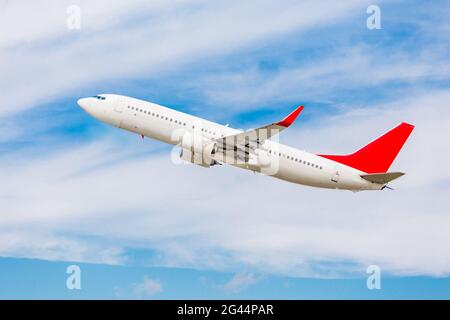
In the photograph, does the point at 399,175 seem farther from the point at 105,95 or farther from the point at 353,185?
the point at 105,95

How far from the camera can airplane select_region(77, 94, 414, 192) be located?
108500 millimetres

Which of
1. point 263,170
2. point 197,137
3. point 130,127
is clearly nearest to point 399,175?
point 263,170

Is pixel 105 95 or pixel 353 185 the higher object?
pixel 105 95

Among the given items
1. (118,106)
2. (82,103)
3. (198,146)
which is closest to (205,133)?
(198,146)

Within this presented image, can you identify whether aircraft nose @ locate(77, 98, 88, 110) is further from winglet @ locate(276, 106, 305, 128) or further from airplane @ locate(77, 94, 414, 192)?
winglet @ locate(276, 106, 305, 128)

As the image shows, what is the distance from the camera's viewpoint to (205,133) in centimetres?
10944

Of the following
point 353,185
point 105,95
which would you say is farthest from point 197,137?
point 353,185

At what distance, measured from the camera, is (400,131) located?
116625 millimetres

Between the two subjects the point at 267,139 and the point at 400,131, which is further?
the point at 400,131

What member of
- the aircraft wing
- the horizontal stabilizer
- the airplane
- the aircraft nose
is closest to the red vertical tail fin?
the airplane

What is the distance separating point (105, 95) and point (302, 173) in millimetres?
24856

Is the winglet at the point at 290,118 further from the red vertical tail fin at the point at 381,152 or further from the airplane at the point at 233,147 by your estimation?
the red vertical tail fin at the point at 381,152

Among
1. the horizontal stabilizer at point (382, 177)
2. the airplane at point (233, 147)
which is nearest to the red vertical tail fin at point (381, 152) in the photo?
the airplane at point (233, 147)

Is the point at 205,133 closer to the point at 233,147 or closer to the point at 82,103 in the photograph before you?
the point at 233,147
